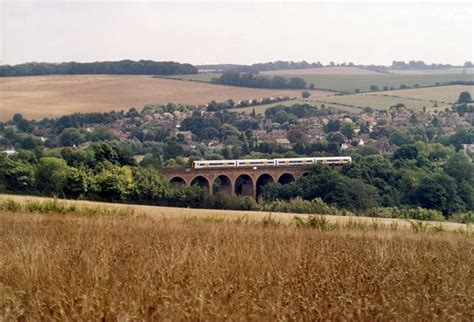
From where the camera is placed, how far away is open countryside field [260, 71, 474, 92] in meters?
117

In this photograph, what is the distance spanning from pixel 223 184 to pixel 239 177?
3134mm

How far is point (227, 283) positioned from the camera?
16.5ft

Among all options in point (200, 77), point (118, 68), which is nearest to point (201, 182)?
point (118, 68)

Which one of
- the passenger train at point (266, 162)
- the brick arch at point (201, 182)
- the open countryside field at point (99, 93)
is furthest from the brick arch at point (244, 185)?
the open countryside field at point (99, 93)

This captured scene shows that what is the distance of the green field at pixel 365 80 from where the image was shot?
117 m

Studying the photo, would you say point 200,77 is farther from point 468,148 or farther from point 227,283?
point 227,283

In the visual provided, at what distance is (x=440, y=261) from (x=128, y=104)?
93268mm

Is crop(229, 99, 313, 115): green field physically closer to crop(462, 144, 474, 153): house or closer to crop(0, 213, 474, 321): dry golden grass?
crop(462, 144, 474, 153): house

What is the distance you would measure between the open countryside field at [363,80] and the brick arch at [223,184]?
62.2 meters

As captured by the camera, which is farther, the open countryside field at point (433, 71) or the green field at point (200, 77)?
the green field at point (200, 77)

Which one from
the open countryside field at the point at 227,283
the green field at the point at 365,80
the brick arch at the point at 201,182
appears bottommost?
the brick arch at the point at 201,182

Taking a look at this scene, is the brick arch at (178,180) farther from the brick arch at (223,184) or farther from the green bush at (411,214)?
the green bush at (411,214)

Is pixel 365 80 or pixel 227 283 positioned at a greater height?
pixel 227 283

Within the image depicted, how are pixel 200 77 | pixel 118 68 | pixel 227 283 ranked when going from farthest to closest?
pixel 200 77 < pixel 118 68 < pixel 227 283
